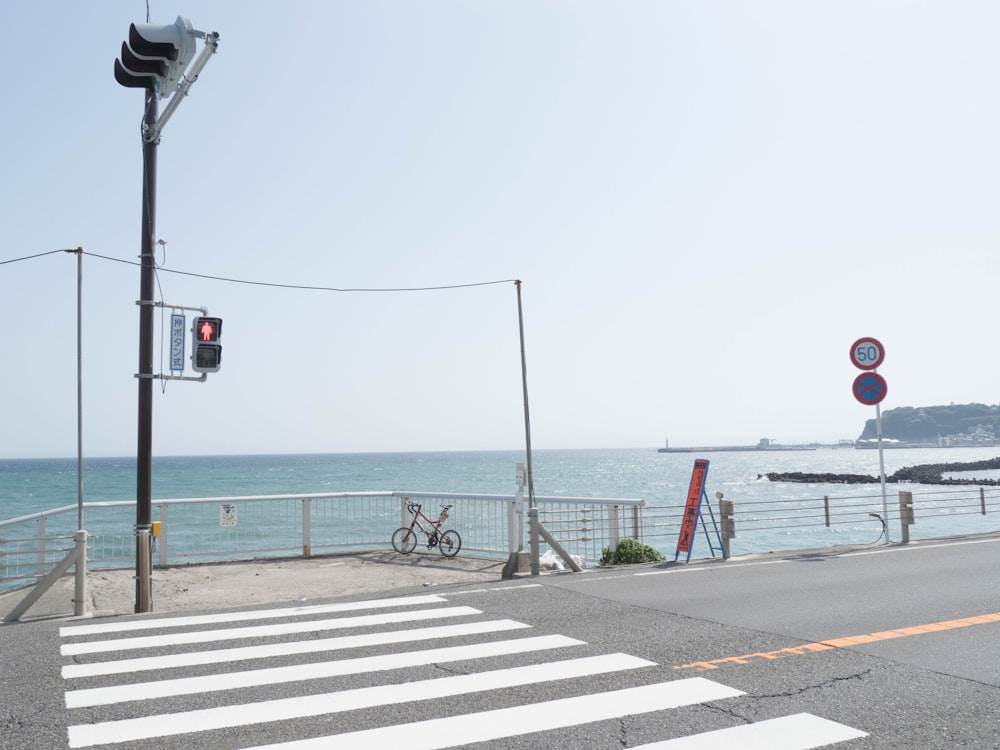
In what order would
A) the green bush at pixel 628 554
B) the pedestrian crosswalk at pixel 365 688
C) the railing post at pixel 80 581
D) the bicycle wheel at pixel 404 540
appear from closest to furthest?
the pedestrian crosswalk at pixel 365 688
the railing post at pixel 80 581
the green bush at pixel 628 554
the bicycle wheel at pixel 404 540

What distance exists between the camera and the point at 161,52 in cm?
906

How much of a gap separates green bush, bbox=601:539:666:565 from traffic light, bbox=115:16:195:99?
32.3 ft

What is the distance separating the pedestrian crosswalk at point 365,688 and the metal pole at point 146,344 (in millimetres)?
1816

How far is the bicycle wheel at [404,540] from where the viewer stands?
50.1ft

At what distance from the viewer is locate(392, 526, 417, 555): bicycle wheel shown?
50.1 feet

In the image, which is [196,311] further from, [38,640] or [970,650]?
[970,650]

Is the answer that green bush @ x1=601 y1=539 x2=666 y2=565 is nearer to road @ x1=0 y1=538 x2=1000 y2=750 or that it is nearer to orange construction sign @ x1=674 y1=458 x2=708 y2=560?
orange construction sign @ x1=674 y1=458 x2=708 y2=560

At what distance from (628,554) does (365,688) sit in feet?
27.0

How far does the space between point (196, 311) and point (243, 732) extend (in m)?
6.83

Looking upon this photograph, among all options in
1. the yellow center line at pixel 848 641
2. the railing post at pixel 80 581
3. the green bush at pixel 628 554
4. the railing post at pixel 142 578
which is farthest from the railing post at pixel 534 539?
the railing post at pixel 80 581

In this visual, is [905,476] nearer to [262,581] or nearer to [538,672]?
[262,581]

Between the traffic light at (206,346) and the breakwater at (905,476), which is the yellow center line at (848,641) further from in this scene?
the breakwater at (905,476)

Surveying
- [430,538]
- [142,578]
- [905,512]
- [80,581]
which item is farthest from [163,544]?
[905,512]

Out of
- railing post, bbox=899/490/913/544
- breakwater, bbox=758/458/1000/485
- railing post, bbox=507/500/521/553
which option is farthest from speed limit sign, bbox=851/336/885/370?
breakwater, bbox=758/458/1000/485
